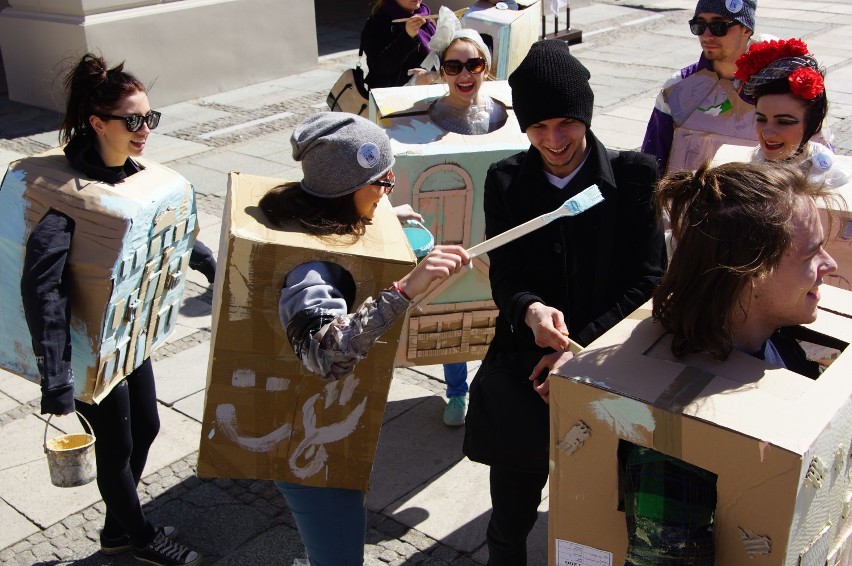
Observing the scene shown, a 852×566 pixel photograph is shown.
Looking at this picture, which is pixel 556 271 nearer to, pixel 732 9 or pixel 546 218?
pixel 546 218

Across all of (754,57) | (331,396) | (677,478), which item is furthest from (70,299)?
(754,57)

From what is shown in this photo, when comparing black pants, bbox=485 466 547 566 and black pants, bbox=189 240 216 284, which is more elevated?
black pants, bbox=189 240 216 284

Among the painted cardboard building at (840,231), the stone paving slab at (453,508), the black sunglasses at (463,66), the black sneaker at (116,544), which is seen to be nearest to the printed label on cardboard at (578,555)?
the painted cardboard building at (840,231)

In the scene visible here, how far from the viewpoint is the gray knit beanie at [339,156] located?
8.02 feet

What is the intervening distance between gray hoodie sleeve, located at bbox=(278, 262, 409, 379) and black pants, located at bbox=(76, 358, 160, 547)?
1.13 metres

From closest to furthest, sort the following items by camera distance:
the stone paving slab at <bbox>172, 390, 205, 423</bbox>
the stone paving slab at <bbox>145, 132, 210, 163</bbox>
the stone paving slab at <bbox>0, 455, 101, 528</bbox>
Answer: the stone paving slab at <bbox>0, 455, 101, 528</bbox> < the stone paving slab at <bbox>172, 390, 205, 423</bbox> < the stone paving slab at <bbox>145, 132, 210, 163</bbox>

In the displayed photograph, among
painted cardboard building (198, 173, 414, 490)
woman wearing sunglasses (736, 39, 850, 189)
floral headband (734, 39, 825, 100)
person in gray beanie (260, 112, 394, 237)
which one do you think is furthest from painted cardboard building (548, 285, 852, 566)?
floral headband (734, 39, 825, 100)

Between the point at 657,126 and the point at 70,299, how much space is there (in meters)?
2.39

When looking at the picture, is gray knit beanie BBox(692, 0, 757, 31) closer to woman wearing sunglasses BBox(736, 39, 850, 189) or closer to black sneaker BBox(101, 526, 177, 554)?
woman wearing sunglasses BBox(736, 39, 850, 189)

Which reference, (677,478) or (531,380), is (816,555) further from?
(531,380)

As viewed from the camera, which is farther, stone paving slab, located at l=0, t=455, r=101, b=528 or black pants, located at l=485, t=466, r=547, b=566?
stone paving slab, located at l=0, t=455, r=101, b=528

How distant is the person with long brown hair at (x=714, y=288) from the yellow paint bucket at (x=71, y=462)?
6.49ft

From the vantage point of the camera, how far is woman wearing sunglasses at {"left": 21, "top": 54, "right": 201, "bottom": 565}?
2744mm

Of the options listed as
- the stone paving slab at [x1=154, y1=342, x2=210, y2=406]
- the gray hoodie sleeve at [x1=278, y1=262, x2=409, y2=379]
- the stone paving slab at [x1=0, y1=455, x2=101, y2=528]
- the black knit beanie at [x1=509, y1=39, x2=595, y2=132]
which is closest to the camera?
the gray hoodie sleeve at [x1=278, y1=262, x2=409, y2=379]
